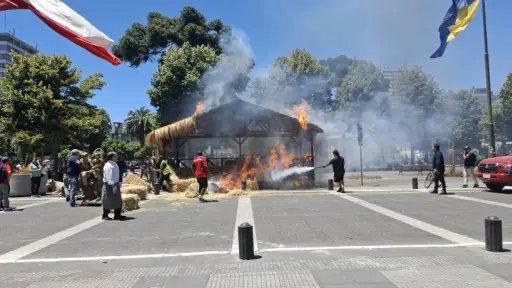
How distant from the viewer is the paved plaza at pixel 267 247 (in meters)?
5.53

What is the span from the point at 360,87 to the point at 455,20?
90.9 ft

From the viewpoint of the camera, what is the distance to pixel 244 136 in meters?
21.1

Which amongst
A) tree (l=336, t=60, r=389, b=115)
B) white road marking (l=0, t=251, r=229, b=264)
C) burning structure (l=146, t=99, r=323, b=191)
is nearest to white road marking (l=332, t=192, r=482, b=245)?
white road marking (l=0, t=251, r=229, b=264)

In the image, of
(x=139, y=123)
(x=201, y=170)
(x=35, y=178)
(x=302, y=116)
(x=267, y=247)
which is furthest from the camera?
(x=139, y=123)

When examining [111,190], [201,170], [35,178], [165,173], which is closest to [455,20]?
[201,170]

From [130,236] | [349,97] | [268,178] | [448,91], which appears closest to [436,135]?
[448,91]

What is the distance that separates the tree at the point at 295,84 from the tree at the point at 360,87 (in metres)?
1.59

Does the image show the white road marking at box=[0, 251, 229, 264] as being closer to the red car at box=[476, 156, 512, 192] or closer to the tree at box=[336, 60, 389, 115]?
the red car at box=[476, 156, 512, 192]

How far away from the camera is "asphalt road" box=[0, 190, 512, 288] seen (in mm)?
5531

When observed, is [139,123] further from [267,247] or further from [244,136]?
[267,247]

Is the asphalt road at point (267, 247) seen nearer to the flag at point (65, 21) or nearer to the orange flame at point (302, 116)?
the flag at point (65, 21)

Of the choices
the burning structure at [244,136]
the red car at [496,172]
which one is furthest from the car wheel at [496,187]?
the burning structure at [244,136]

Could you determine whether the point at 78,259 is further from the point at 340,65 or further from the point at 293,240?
the point at 340,65

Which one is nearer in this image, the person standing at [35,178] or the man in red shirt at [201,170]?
the man in red shirt at [201,170]
